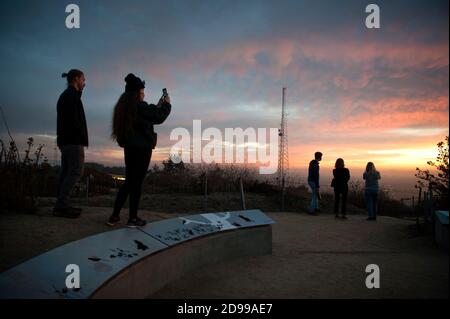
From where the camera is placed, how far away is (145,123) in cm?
477

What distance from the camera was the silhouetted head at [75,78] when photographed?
17.1 feet

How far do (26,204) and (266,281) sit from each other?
4.04 metres

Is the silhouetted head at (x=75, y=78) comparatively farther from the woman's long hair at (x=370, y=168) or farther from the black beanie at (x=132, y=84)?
the woman's long hair at (x=370, y=168)

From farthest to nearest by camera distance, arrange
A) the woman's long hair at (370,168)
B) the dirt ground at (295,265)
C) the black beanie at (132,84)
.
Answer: the woman's long hair at (370,168), the black beanie at (132,84), the dirt ground at (295,265)

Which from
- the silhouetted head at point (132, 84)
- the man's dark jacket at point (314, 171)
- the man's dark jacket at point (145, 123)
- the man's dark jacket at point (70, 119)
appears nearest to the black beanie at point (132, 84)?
the silhouetted head at point (132, 84)

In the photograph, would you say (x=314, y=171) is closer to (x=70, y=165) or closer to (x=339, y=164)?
(x=339, y=164)

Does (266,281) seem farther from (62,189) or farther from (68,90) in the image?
(68,90)

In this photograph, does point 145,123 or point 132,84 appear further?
point 132,84

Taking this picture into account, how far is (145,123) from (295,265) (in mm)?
2928

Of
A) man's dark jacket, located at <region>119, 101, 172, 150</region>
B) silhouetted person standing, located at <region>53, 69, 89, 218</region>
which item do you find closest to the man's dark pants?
silhouetted person standing, located at <region>53, 69, 89, 218</region>

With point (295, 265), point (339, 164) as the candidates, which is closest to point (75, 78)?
point (295, 265)

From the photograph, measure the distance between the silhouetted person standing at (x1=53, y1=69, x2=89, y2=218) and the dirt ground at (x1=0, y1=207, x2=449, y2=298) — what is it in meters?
0.70

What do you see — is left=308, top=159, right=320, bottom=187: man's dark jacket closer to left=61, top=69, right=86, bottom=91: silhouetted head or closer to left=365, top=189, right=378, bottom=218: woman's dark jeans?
left=365, top=189, right=378, bottom=218: woman's dark jeans

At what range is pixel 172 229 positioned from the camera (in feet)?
15.3
